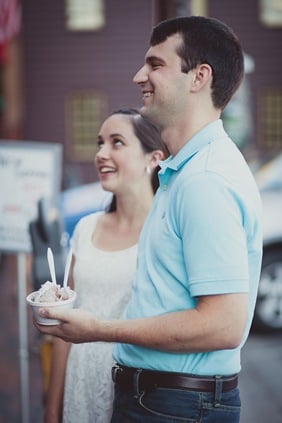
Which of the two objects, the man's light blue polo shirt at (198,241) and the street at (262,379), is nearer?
the man's light blue polo shirt at (198,241)

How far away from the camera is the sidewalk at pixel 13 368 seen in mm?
4918

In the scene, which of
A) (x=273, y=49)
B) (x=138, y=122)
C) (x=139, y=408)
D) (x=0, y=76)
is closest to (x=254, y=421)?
(x=138, y=122)

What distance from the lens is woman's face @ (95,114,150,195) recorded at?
2.91m

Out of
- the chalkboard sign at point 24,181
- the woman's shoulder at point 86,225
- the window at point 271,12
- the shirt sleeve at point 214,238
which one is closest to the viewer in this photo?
the shirt sleeve at point 214,238

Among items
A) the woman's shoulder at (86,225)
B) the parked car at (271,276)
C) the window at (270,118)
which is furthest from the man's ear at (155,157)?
the window at (270,118)

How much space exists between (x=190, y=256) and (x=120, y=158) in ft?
3.99

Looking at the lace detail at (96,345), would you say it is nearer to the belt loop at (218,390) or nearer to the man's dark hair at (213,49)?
the belt loop at (218,390)

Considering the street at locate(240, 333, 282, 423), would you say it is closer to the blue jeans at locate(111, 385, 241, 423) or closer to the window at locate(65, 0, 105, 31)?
the blue jeans at locate(111, 385, 241, 423)

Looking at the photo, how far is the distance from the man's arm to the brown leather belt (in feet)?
0.42

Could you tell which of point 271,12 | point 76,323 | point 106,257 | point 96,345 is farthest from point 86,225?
point 271,12

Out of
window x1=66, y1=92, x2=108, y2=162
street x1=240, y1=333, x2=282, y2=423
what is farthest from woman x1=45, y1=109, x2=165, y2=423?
window x1=66, y1=92, x2=108, y2=162

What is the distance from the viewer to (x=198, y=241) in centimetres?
173

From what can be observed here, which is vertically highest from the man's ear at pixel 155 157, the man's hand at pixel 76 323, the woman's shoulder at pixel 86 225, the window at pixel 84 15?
the window at pixel 84 15

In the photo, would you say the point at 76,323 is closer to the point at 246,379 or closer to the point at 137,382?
the point at 137,382
